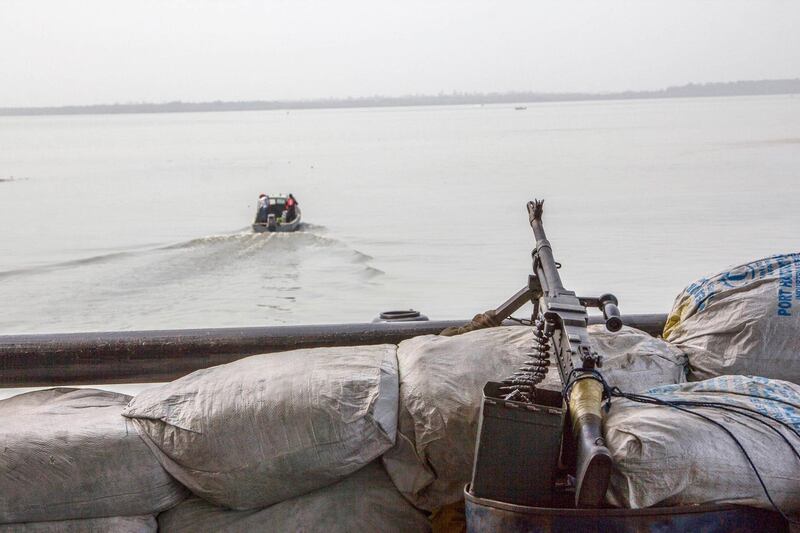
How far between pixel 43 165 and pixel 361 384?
53838 mm

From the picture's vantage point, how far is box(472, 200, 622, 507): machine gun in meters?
2.11

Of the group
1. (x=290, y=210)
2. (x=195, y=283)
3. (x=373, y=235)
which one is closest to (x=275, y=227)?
(x=290, y=210)

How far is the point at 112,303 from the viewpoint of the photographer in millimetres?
14922

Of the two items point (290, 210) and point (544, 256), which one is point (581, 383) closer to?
point (544, 256)

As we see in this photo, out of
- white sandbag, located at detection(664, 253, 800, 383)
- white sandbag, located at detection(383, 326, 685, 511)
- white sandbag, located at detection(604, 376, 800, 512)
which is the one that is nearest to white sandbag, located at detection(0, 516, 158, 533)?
white sandbag, located at detection(383, 326, 685, 511)

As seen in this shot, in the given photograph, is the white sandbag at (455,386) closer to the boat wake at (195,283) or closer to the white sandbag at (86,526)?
the white sandbag at (86,526)

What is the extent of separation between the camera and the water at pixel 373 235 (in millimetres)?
14508

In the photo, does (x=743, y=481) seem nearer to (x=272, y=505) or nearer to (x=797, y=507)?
(x=797, y=507)

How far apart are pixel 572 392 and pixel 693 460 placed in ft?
1.01

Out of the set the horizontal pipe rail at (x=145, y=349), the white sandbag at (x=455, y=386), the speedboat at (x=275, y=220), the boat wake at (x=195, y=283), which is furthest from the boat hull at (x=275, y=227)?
the white sandbag at (x=455, y=386)

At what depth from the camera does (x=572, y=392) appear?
7.49 ft

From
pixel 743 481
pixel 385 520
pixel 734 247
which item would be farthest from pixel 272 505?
pixel 734 247

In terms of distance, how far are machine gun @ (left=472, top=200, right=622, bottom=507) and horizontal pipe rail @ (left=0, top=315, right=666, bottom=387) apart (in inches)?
43.0

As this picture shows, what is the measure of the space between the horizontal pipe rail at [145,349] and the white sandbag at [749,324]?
60 centimetres
